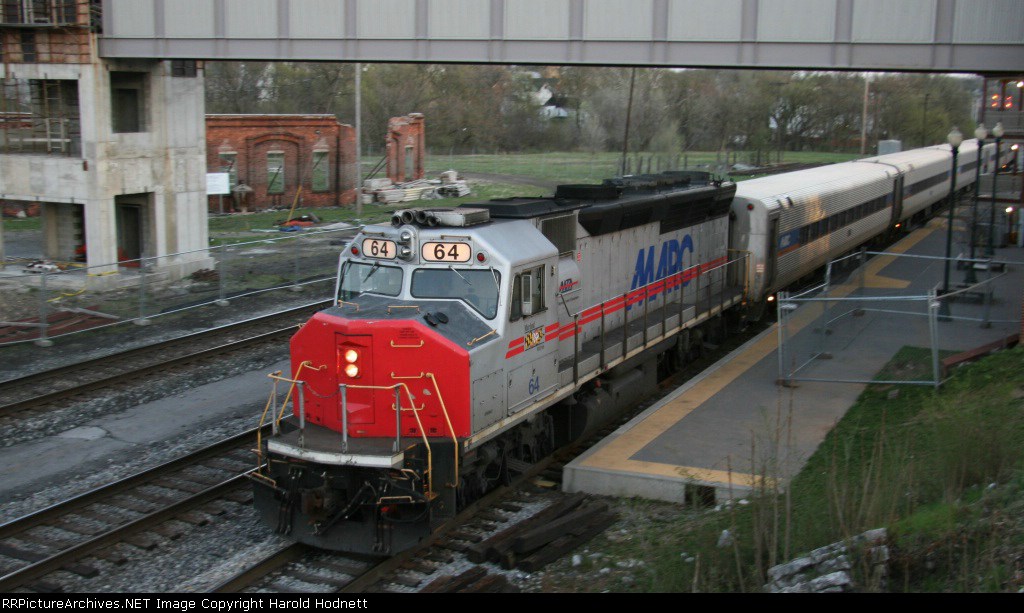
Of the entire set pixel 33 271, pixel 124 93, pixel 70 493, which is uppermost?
pixel 124 93

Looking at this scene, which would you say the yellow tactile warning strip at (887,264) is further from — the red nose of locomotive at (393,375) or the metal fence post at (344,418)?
the metal fence post at (344,418)

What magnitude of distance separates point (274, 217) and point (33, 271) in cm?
1476

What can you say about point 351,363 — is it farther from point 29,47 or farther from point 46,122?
point 46,122

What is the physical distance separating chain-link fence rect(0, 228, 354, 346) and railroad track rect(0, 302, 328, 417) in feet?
5.45

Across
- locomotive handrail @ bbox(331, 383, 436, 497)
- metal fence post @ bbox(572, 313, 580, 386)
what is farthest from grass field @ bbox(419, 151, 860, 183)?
locomotive handrail @ bbox(331, 383, 436, 497)

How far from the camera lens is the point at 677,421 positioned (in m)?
13.5

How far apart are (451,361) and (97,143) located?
17722mm

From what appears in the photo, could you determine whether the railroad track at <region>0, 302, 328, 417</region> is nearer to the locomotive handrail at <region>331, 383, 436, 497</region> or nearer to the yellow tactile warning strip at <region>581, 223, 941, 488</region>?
the locomotive handrail at <region>331, 383, 436, 497</region>

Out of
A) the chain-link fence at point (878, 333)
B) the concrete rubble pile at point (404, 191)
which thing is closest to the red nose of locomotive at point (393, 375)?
the chain-link fence at point (878, 333)

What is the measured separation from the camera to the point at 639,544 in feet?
31.8

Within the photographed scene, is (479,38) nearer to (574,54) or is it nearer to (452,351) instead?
(574,54)

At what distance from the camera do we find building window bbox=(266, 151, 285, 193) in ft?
134
